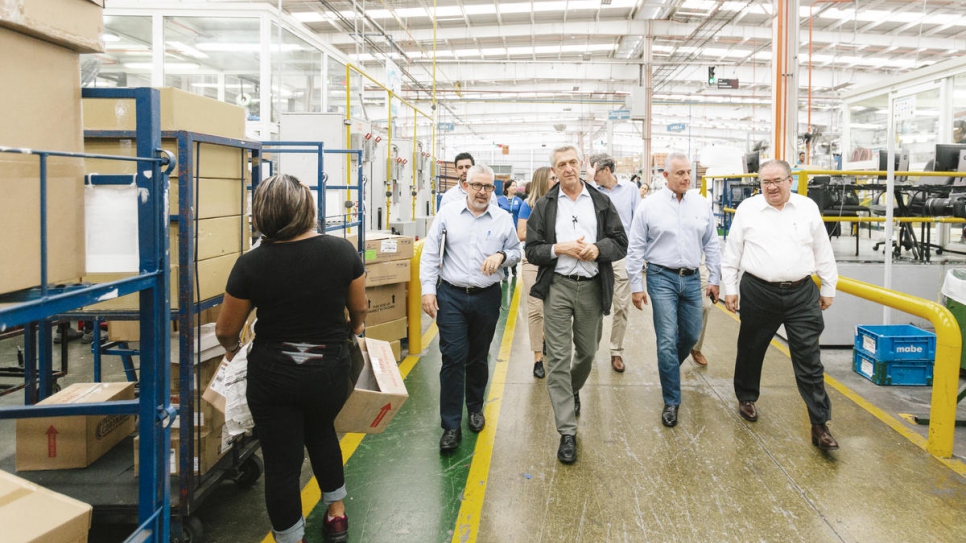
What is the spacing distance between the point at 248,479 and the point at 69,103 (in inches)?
88.2

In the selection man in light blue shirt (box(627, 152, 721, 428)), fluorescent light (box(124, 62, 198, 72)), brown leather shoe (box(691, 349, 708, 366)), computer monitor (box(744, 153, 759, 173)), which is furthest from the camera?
computer monitor (box(744, 153, 759, 173))

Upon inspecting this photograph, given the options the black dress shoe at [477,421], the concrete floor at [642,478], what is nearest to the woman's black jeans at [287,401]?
the concrete floor at [642,478]

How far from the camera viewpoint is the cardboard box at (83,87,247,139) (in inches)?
99.9

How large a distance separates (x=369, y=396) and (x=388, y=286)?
115 inches

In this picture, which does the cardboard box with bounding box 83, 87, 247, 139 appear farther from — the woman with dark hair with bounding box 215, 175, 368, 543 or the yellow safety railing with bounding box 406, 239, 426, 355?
the yellow safety railing with bounding box 406, 239, 426, 355

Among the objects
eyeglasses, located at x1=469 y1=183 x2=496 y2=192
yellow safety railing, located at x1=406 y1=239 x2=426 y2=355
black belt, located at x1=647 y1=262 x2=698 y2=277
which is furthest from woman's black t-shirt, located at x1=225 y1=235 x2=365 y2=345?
yellow safety railing, located at x1=406 y1=239 x2=426 y2=355

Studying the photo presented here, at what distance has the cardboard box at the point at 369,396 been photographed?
2891 millimetres

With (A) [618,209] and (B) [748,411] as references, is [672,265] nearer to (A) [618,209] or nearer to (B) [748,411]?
(B) [748,411]

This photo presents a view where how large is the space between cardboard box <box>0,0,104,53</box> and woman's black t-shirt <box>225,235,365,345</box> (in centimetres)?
89

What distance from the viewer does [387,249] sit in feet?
18.2

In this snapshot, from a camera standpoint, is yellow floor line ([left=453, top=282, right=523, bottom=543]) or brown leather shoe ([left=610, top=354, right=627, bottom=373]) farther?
brown leather shoe ([left=610, top=354, right=627, bottom=373])

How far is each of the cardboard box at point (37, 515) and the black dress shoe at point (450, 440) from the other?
2140mm

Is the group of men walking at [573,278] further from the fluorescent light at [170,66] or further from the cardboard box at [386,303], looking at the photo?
the fluorescent light at [170,66]

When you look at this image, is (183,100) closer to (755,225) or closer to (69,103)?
(69,103)
